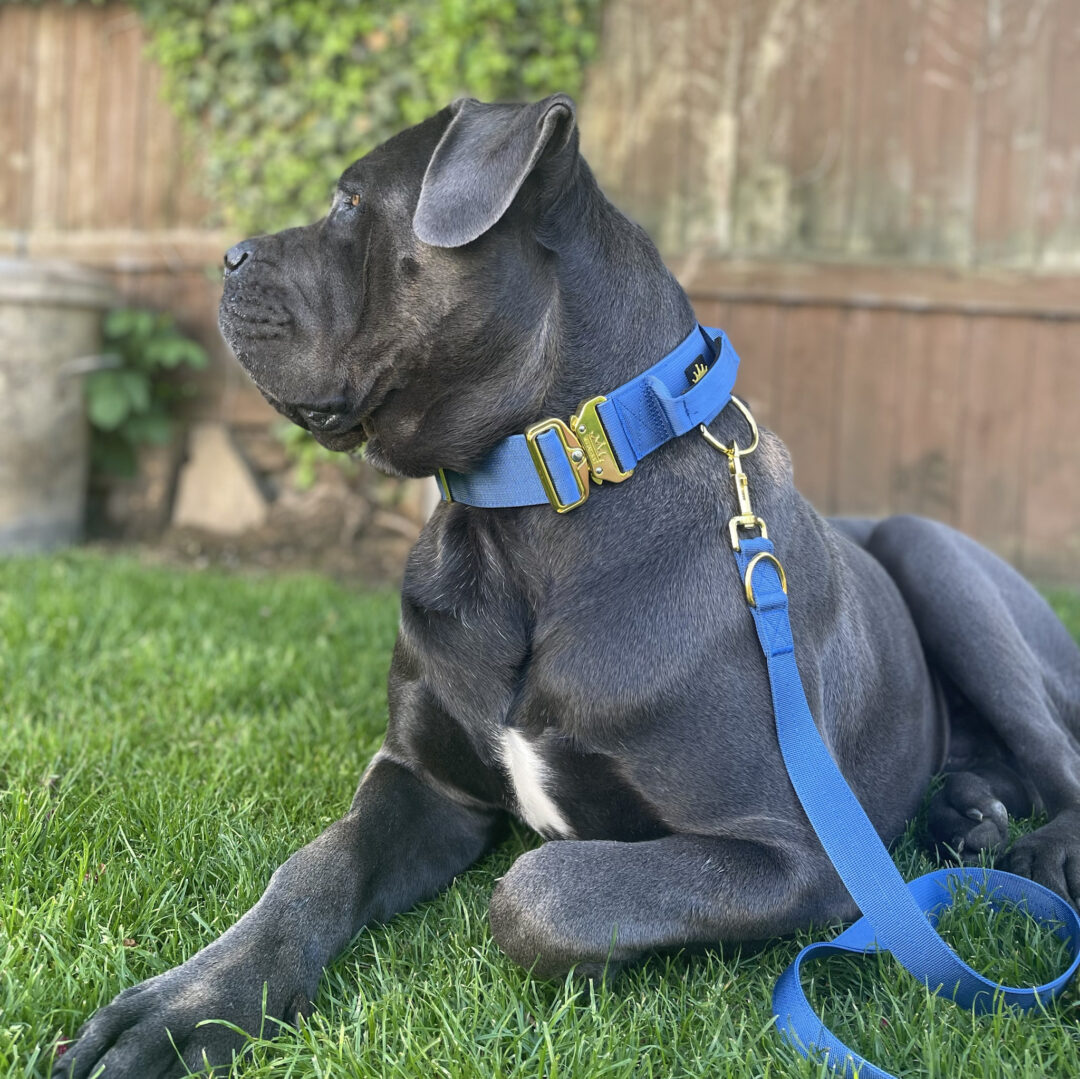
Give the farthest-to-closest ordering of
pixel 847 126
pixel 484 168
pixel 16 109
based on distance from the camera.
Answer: pixel 16 109 → pixel 847 126 → pixel 484 168

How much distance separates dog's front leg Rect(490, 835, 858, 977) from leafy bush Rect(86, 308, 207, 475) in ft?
15.5

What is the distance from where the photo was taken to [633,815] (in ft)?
6.65

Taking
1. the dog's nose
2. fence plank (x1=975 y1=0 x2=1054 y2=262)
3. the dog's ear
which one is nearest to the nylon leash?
the dog's ear

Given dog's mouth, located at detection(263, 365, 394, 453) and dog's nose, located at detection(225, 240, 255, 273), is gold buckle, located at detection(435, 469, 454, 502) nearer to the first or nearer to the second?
dog's mouth, located at detection(263, 365, 394, 453)

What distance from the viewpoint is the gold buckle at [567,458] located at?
2.02 metres

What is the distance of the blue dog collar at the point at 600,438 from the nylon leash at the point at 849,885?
0.29ft

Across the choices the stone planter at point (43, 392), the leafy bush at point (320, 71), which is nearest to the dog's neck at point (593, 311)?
the leafy bush at point (320, 71)

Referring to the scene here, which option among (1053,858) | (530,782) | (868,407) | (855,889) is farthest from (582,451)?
(868,407)

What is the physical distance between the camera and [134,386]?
599 centimetres

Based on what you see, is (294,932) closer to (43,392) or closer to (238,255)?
(238,255)

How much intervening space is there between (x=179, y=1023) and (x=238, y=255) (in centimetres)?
141

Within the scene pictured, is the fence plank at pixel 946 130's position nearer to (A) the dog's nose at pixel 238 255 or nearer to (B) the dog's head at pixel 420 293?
(B) the dog's head at pixel 420 293

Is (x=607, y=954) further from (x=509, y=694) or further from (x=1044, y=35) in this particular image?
(x=1044, y=35)

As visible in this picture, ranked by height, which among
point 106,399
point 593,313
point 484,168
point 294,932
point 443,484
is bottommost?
point 294,932
